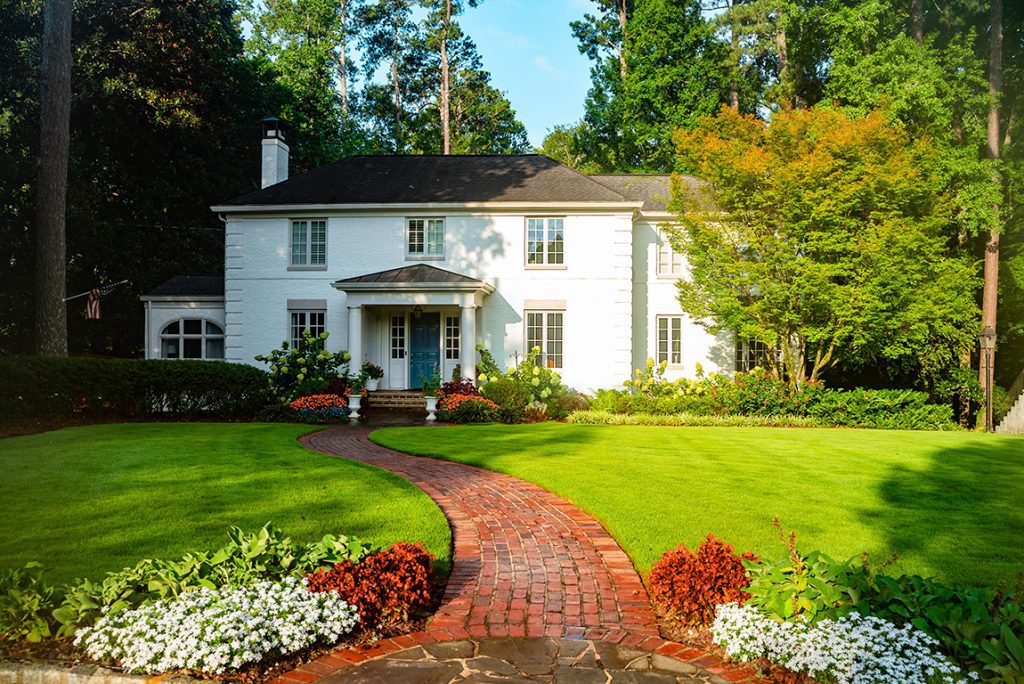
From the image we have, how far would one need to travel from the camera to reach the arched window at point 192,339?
2397cm

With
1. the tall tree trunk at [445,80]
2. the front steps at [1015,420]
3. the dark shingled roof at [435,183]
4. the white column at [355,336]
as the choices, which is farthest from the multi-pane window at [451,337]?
the tall tree trunk at [445,80]

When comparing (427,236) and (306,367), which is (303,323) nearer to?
(306,367)

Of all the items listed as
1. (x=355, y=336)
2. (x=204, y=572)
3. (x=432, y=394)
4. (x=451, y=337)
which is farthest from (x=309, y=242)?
(x=204, y=572)

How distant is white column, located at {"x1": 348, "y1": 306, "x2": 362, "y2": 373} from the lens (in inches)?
830

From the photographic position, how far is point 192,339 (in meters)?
24.1

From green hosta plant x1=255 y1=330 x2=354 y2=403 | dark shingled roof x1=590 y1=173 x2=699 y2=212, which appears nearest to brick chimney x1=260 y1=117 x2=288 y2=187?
green hosta plant x1=255 y1=330 x2=354 y2=403

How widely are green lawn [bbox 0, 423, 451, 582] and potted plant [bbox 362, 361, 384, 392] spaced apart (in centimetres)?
839

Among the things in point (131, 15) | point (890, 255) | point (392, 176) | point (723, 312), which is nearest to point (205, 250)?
point (131, 15)

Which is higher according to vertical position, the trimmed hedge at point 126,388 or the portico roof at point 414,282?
the portico roof at point 414,282

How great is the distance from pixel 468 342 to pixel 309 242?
22.1 ft

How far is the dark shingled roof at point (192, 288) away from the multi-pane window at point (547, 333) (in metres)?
10.8

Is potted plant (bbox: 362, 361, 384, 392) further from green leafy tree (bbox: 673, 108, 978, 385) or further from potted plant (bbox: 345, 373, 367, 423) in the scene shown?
green leafy tree (bbox: 673, 108, 978, 385)

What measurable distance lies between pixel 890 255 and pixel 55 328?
22.6 meters

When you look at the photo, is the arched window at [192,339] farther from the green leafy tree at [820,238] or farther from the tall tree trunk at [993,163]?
the tall tree trunk at [993,163]
